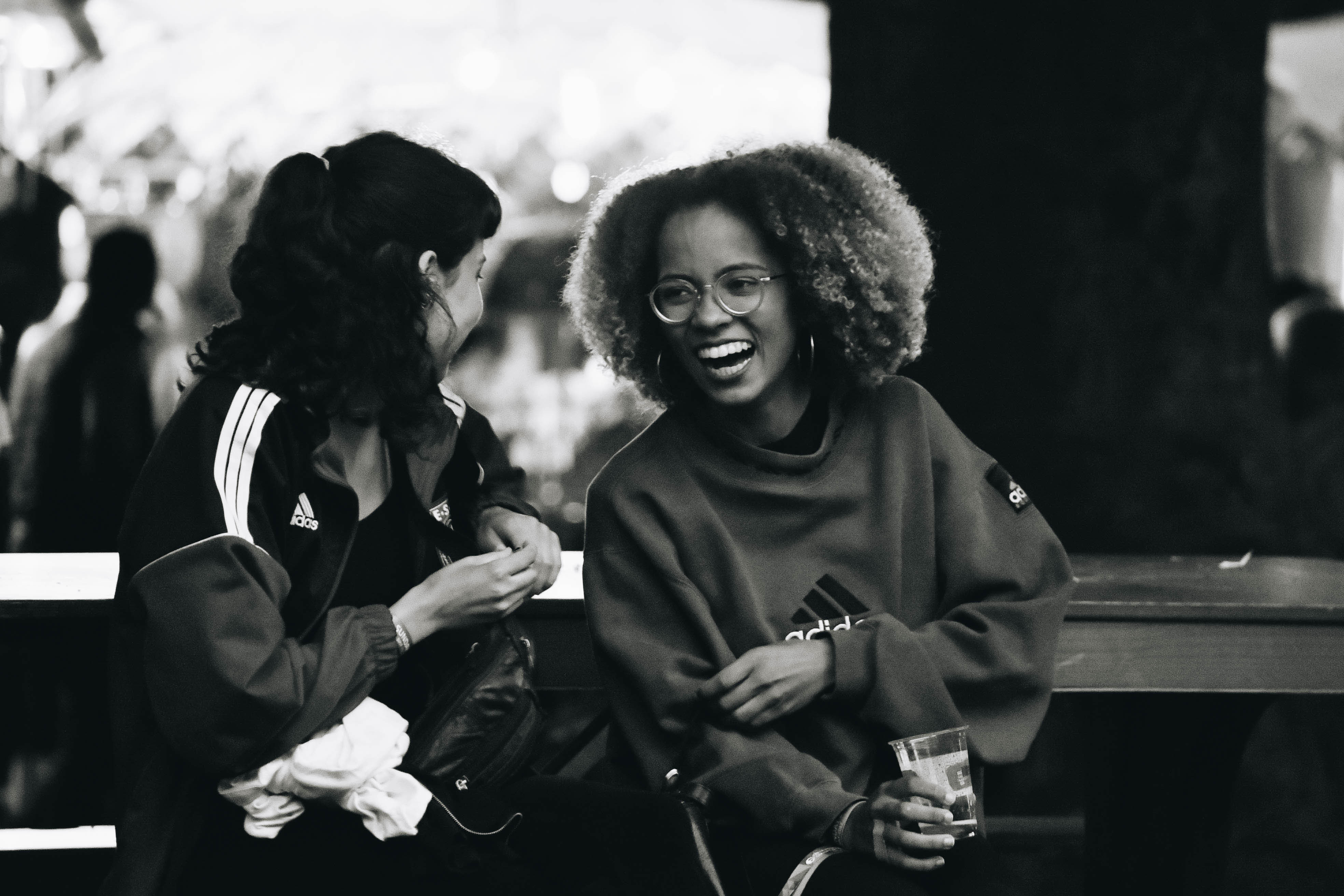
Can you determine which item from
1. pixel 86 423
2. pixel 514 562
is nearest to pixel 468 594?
pixel 514 562

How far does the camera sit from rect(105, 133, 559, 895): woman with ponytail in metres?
1.81

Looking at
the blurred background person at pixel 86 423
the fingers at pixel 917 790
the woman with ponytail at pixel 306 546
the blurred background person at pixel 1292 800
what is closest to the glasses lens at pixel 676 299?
the woman with ponytail at pixel 306 546

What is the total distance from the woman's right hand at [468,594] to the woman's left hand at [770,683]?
0.32 meters

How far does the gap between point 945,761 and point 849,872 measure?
0.78ft

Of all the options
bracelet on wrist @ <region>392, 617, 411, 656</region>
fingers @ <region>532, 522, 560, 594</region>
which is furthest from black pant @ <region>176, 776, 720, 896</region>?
fingers @ <region>532, 522, 560, 594</region>

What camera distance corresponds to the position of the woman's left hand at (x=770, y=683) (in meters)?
2.09

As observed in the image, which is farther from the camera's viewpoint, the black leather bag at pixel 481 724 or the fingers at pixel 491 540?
the fingers at pixel 491 540

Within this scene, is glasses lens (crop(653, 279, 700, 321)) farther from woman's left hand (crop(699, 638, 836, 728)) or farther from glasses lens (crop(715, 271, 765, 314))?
woman's left hand (crop(699, 638, 836, 728))

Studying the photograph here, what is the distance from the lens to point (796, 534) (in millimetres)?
2246

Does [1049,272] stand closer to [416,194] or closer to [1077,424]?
[1077,424]

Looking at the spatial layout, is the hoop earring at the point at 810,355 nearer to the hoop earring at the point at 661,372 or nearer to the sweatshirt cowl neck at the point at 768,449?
the sweatshirt cowl neck at the point at 768,449

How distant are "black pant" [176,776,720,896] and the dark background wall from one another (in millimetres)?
1743

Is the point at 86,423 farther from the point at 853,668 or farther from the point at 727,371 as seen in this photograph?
the point at 853,668

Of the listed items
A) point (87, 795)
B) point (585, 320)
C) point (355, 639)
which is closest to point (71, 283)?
point (87, 795)
